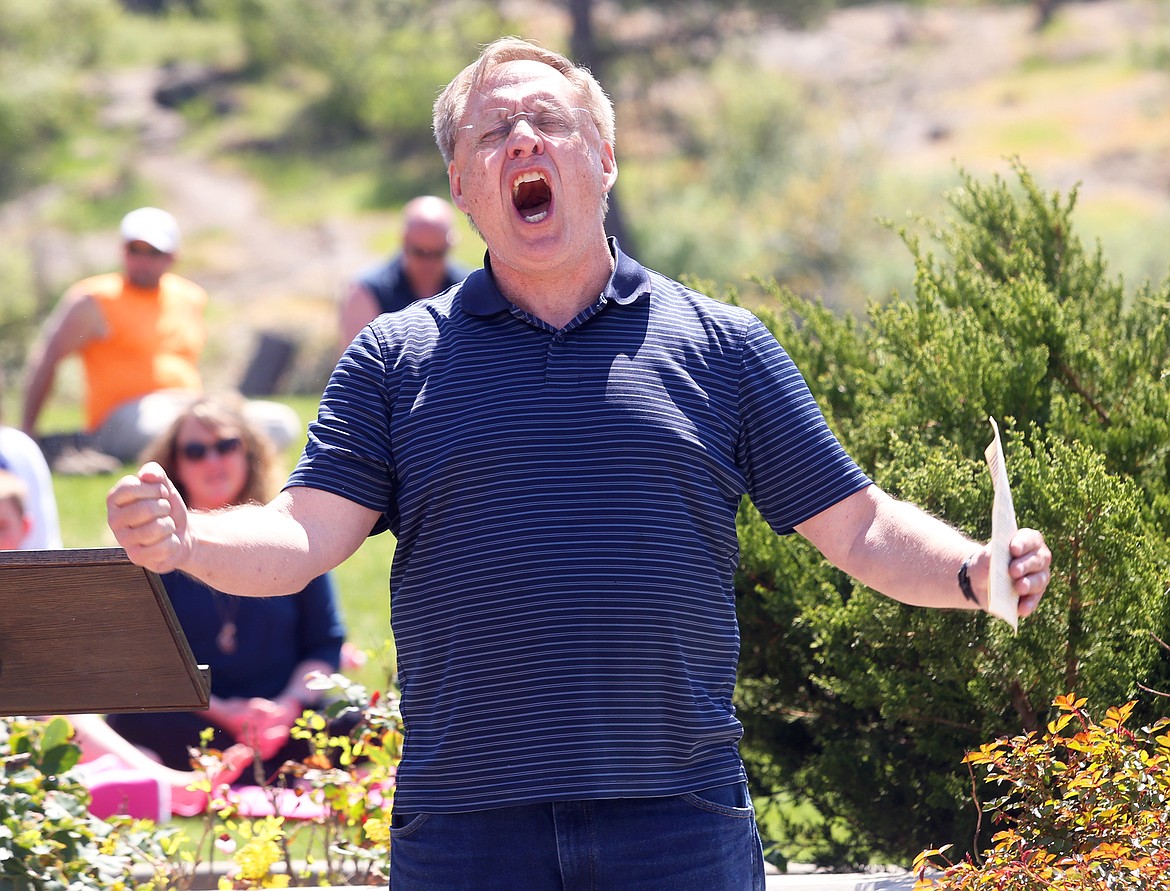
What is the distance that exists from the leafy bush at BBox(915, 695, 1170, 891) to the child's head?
3.18m

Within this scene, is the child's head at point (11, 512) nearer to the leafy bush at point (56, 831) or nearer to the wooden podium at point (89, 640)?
the leafy bush at point (56, 831)

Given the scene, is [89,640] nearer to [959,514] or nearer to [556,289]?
[556,289]

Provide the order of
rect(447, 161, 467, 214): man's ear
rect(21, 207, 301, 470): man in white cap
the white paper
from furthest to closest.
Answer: rect(21, 207, 301, 470): man in white cap → rect(447, 161, 467, 214): man's ear → the white paper

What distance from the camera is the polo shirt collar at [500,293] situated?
222cm

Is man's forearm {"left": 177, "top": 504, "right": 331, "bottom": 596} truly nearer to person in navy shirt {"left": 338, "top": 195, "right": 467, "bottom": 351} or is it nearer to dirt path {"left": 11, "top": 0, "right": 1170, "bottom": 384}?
person in navy shirt {"left": 338, "top": 195, "right": 467, "bottom": 351}

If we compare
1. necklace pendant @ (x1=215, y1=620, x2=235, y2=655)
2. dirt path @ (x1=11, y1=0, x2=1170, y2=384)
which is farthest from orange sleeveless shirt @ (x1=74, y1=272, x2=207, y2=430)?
dirt path @ (x1=11, y1=0, x2=1170, y2=384)

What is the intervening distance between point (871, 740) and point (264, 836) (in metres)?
1.29

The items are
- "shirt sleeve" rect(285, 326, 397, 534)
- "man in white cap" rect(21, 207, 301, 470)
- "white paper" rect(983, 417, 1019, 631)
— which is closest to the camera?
"white paper" rect(983, 417, 1019, 631)

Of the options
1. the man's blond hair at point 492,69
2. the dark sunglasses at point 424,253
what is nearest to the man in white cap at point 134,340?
the dark sunglasses at point 424,253

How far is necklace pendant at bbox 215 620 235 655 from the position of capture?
4668 mm

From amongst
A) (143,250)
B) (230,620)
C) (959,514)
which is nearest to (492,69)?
(959,514)

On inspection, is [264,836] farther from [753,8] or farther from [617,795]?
[753,8]

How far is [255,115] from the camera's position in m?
37.8

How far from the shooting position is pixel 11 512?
458 cm
